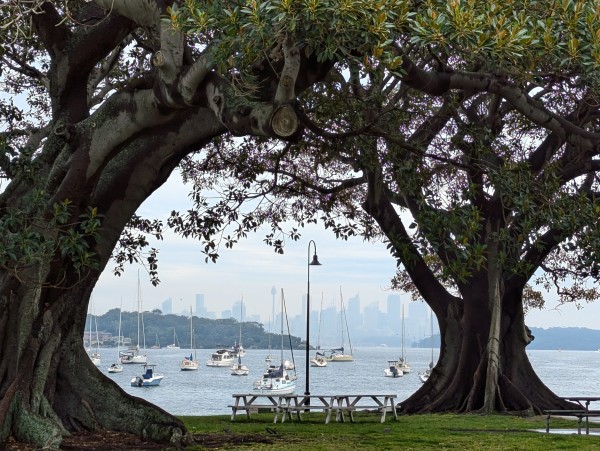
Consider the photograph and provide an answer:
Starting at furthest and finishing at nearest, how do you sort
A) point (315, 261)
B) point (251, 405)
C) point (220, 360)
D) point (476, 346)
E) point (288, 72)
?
1. point (220, 360)
2. point (315, 261)
3. point (476, 346)
4. point (251, 405)
5. point (288, 72)

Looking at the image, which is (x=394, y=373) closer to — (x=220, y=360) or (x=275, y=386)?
(x=220, y=360)

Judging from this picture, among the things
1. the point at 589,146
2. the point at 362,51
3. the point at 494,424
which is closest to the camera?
the point at 362,51

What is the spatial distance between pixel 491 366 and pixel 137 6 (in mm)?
13272

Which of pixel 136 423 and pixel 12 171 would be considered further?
pixel 136 423

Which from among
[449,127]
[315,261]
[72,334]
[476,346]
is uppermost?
[449,127]

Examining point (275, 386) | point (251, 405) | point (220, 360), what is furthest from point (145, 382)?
point (251, 405)

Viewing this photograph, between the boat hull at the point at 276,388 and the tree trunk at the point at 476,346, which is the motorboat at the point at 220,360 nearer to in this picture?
the boat hull at the point at 276,388

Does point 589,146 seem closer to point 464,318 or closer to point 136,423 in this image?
point 136,423

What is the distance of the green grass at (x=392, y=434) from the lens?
1356cm

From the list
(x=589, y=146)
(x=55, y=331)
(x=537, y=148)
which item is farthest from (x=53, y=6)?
(x=537, y=148)

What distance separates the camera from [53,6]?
14305 millimetres

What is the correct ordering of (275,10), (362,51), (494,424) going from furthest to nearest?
(494,424), (362,51), (275,10)

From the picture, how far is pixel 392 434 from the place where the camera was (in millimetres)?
15586

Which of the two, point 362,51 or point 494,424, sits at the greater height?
point 362,51
